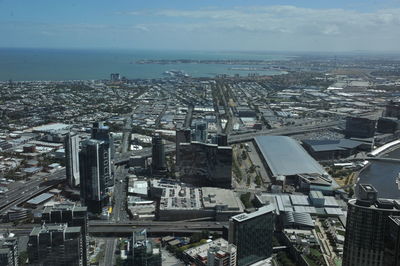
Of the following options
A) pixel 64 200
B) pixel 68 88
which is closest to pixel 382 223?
pixel 64 200

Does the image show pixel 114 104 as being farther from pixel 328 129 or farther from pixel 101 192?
pixel 101 192

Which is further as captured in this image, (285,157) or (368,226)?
(285,157)

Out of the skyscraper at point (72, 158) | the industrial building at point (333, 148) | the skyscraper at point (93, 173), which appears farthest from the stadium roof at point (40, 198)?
the industrial building at point (333, 148)

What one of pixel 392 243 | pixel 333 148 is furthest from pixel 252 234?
pixel 333 148

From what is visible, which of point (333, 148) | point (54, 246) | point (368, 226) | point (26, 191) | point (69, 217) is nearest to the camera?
point (368, 226)

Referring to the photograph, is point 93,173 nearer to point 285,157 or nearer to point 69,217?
point 69,217

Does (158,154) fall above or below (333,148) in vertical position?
above

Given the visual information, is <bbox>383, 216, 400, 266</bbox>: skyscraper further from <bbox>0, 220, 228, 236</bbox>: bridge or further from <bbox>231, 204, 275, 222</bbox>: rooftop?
<bbox>0, 220, 228, 236</bbox>: bridge
